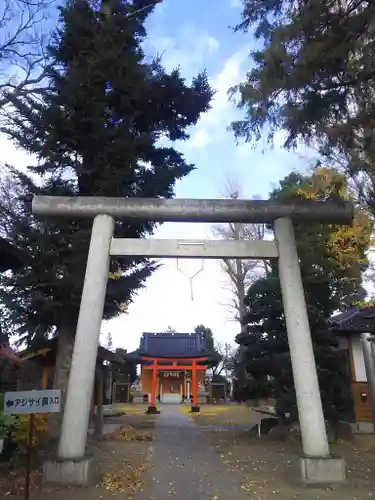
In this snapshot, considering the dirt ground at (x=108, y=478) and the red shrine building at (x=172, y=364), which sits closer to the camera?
the dirt ground at (x=108, y=478)

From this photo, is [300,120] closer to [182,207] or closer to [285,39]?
[285,39]

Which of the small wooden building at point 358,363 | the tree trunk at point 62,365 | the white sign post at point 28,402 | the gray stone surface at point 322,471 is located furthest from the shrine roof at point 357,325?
the white sign post at point 28,402

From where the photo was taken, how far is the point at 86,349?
688 centimetres

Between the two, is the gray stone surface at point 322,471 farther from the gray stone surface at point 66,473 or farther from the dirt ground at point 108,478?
the gray stone surface at point 66,473

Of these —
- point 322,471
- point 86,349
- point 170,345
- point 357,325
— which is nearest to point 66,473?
point 86,349

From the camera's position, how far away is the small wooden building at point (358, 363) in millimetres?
13492

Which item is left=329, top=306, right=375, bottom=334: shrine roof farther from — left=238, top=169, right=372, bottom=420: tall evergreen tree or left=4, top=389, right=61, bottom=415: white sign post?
left=4, top=389, right=61, bottom=415: white sign post

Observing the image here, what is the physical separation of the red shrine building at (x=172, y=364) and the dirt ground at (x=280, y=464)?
9.58 meters

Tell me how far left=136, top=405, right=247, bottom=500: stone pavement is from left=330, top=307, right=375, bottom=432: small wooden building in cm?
537

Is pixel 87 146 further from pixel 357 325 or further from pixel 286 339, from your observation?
pixel 357 325

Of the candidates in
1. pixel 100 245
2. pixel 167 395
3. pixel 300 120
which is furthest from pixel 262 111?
pixel 167 395

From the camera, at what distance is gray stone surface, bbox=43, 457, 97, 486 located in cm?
616

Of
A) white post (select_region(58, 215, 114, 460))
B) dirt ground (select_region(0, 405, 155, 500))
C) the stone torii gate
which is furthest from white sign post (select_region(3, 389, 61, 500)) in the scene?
the stone torii gate

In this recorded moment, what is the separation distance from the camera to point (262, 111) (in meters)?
6.86
